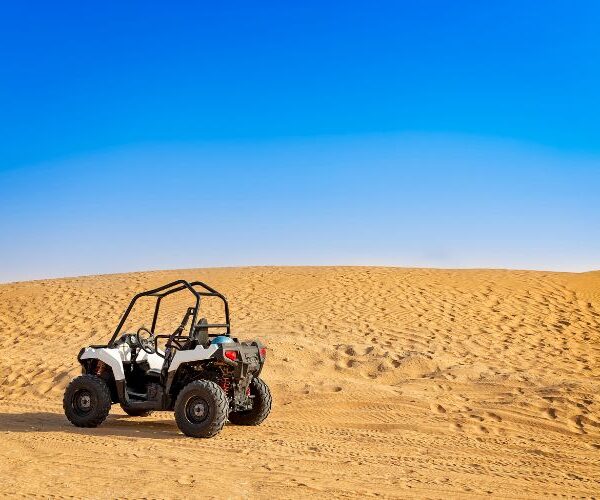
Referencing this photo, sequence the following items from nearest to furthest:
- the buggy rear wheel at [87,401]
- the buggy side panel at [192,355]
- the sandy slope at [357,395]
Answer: the sandy slope at [357,395], the buggy side panel at [192,355], the buggy rear wheel at [87,401]

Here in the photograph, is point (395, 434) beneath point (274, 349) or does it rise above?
beneath

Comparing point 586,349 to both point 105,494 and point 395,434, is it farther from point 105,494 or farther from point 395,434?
point 105,494

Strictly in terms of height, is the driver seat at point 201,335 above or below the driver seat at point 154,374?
above

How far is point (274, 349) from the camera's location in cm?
1554

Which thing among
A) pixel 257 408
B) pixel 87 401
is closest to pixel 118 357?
pixel 87 401

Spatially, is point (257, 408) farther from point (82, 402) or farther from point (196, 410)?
point (82, 402)

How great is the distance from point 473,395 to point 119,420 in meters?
6.01

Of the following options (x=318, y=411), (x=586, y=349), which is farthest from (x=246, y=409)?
(x=586, y=349)

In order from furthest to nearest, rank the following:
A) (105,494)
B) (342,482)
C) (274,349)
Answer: (274,349) → (342,482) → (105,494)

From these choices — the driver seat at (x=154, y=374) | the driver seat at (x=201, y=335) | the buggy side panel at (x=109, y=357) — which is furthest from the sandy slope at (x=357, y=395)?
the driver seat at (x=201, y=335)

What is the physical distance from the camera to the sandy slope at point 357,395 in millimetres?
6496

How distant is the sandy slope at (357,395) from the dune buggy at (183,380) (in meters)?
0.34

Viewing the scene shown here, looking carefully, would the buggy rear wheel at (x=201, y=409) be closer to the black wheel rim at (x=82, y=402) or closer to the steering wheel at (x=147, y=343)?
the steering wheel at (x=147, y=343)

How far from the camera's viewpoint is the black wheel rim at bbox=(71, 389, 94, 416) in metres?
9.47
